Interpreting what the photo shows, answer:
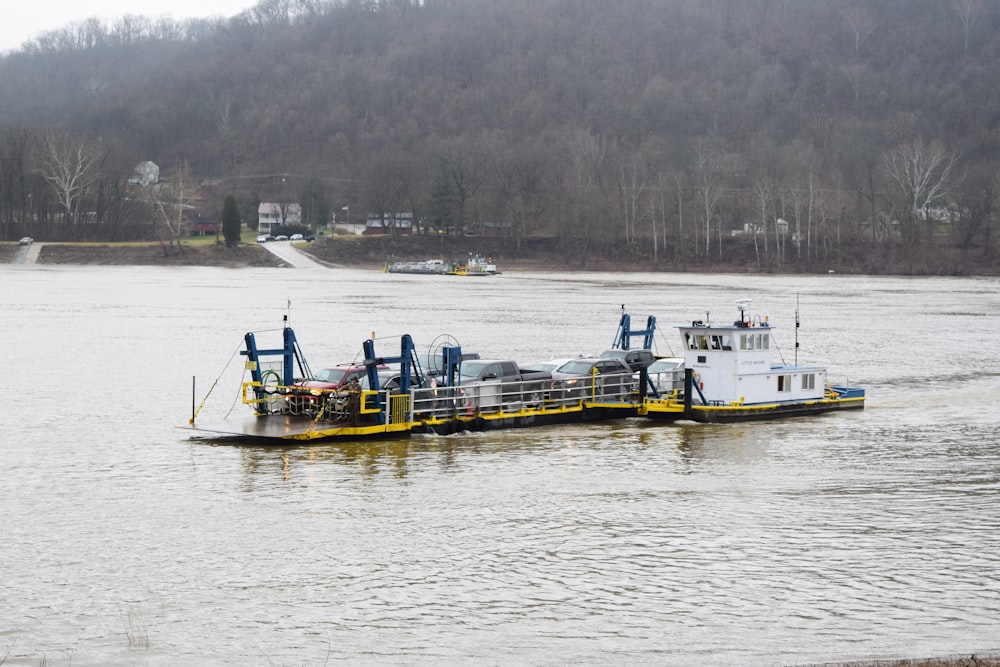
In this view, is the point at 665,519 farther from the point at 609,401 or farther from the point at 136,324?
the point at 136,324

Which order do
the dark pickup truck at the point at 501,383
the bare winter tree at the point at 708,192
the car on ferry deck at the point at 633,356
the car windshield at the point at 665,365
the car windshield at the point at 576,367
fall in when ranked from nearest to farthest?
1. the dark pickup truck at the point at 501,383
2. the car windshield at the point at 576,367
3. the car windshield at the point at 665,365
4. the car on ferry deck at the point at 633,356
5. the bare winter tree at the point at 708,192

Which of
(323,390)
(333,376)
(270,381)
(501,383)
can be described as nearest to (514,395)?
(501,383)

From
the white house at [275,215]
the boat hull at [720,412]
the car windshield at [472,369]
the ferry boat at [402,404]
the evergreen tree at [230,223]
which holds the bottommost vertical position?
the boat hull at [720,412]

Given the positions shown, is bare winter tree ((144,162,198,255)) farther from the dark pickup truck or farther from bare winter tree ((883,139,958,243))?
the dark pickup truck

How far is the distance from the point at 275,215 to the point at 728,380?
158764mm

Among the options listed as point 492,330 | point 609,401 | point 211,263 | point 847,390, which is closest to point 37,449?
point 609,401

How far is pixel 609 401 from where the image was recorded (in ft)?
119

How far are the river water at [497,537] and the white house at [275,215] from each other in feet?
466

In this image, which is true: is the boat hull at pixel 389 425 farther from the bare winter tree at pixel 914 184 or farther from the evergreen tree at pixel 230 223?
the evergreen tree at pixel 230 223

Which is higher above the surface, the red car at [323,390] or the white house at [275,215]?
the white house at [275,215]

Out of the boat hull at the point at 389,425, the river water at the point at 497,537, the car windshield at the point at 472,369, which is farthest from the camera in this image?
the car windshield at the point at 472,369

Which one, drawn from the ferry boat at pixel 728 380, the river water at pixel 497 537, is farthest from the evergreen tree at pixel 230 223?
the ferry boat at pixel 728 380

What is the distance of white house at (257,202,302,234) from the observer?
185m

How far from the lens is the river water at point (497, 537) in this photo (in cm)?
1688
